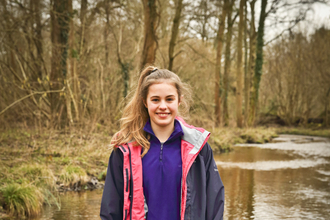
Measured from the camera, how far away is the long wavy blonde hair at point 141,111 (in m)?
2.59

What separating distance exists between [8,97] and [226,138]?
9343mm

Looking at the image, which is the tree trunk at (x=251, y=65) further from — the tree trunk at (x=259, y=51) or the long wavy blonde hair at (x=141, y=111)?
the long wavy blonde hair at (x=141, y=111)

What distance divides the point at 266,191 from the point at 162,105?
6.67 metres

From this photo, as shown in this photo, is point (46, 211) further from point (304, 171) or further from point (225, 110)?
point (225, 110)

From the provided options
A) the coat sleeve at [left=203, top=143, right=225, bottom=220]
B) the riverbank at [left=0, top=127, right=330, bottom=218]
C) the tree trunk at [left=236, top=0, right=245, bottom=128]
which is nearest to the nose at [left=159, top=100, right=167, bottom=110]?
the coat sleeve at [left=203, top=143, right=225, bottom=220]

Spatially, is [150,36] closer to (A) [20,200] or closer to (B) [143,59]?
(B) [143,59]

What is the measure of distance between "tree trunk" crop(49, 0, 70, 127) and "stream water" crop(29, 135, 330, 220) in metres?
6.32

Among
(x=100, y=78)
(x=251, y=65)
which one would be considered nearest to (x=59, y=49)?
(x=100, y=78)

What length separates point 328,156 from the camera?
47.6 feet

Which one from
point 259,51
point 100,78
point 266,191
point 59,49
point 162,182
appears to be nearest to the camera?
point 162,182

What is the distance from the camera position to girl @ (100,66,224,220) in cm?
243

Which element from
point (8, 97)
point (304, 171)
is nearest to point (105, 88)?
point (8, 97)

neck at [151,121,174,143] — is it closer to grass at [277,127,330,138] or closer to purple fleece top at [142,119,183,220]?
purple fleece top at [142,119,183,220]

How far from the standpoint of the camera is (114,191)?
2.50m
